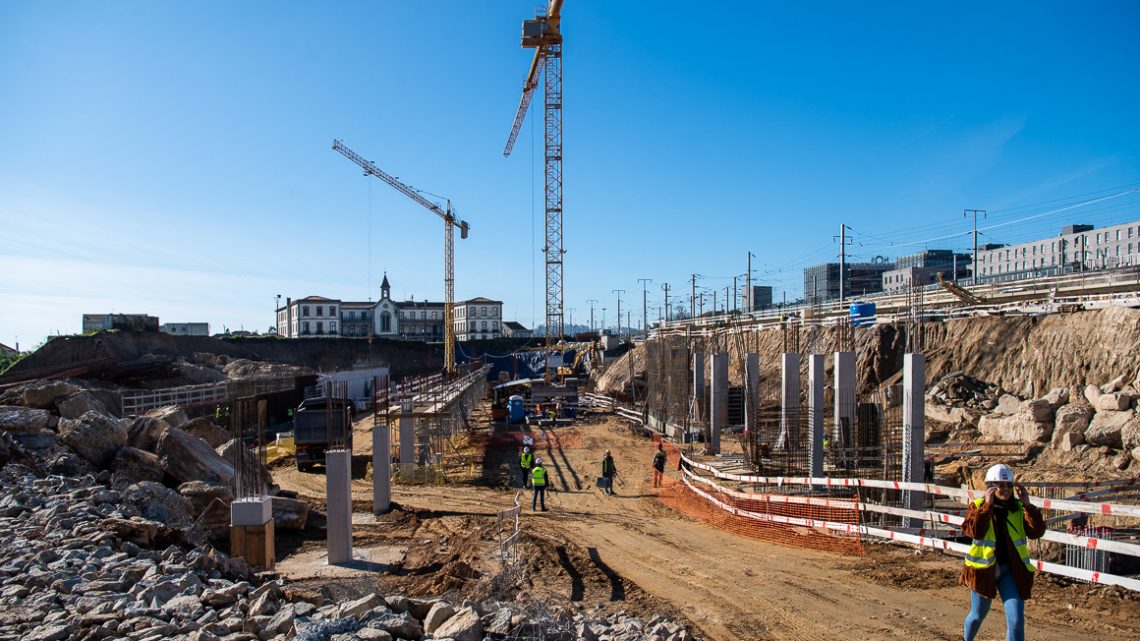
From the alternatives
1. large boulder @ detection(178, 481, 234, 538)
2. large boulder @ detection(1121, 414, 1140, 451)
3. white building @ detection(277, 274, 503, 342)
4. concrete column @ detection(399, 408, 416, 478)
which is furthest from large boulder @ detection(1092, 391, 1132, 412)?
white building @ detection(277, 274, 503, 342)

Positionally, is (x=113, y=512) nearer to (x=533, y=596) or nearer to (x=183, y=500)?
(x=183, y=500)

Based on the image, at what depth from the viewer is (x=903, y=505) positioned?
10570 mm

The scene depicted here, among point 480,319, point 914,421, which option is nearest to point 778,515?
point 914,421

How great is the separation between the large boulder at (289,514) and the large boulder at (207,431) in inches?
309

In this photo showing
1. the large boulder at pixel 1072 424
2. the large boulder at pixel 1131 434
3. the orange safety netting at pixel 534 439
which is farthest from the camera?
the orange safety netting at pixel 534 439

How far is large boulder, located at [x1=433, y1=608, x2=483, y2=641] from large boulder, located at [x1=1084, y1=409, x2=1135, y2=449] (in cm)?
1783

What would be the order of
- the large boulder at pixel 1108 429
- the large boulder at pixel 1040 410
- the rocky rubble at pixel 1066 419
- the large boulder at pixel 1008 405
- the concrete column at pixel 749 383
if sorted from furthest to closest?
the large boulder at pixel 1008 405
the large boulder at pixel 1040 410
the concrete column at pixel 749 383
the large boulder at pixel 1108 429
the rocky rubble at pixel 1066 419

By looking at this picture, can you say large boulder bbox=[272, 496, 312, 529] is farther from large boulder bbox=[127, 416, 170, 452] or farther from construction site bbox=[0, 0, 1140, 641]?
large boulder bbox=[127, 416, 170, 452]

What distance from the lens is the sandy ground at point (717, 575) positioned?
6.56 m

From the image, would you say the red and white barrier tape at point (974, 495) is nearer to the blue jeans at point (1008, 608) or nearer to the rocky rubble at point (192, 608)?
the blue jeans at point (1008, 608)

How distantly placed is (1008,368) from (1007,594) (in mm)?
23536

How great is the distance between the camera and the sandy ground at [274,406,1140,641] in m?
6.56

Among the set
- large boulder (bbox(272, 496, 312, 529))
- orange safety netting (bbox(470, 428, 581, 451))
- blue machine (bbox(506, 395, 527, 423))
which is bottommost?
orange safety netting (bbox(470, 428, 581, 451))

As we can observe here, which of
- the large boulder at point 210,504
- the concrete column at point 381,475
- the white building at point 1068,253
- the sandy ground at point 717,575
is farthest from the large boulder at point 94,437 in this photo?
the white building at point 1068,253
